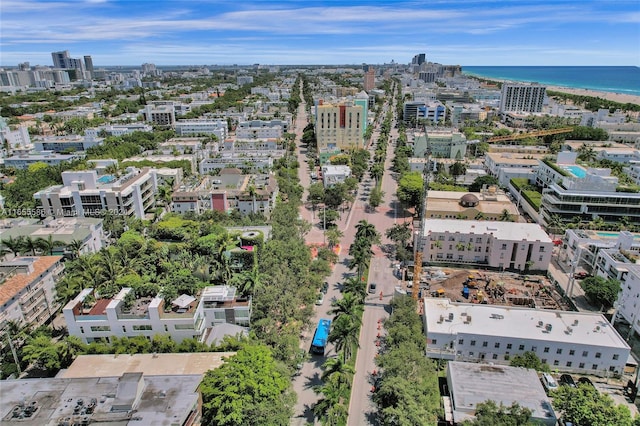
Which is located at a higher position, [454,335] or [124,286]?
[124,286]

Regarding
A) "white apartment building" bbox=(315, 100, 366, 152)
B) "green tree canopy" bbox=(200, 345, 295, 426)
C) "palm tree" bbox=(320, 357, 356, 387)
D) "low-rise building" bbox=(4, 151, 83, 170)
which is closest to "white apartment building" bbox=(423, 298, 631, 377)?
"palm tree" bbox=(320, 357, 356, 387)

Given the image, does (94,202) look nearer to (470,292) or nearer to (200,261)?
(200,261)

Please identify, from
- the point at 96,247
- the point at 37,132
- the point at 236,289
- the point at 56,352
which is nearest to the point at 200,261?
the point at 236,289

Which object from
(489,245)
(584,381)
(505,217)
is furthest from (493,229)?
(584,381)

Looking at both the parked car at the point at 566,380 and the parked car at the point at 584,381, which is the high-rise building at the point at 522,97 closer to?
the parked car at the point at 584,381

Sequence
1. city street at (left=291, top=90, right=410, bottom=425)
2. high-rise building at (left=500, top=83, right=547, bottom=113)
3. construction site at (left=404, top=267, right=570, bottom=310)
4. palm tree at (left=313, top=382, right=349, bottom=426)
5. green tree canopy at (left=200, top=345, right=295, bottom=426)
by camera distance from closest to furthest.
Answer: green tree canopy at (left=200, top=345, right=295, bottom=426) → palm tree at (left=313, top=382, right=349, bottom=426) → city street at (left=291, top=90, right=410, bottom=425) → construction site at (left=404, top=267, right=570, bottom=310) → high-rise building at (left=500, top=83, right=547, bottom=113)

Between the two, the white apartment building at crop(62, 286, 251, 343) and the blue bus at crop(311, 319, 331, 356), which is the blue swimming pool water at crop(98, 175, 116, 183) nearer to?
the white apartment building at crop(62, 286, 251, 343)
